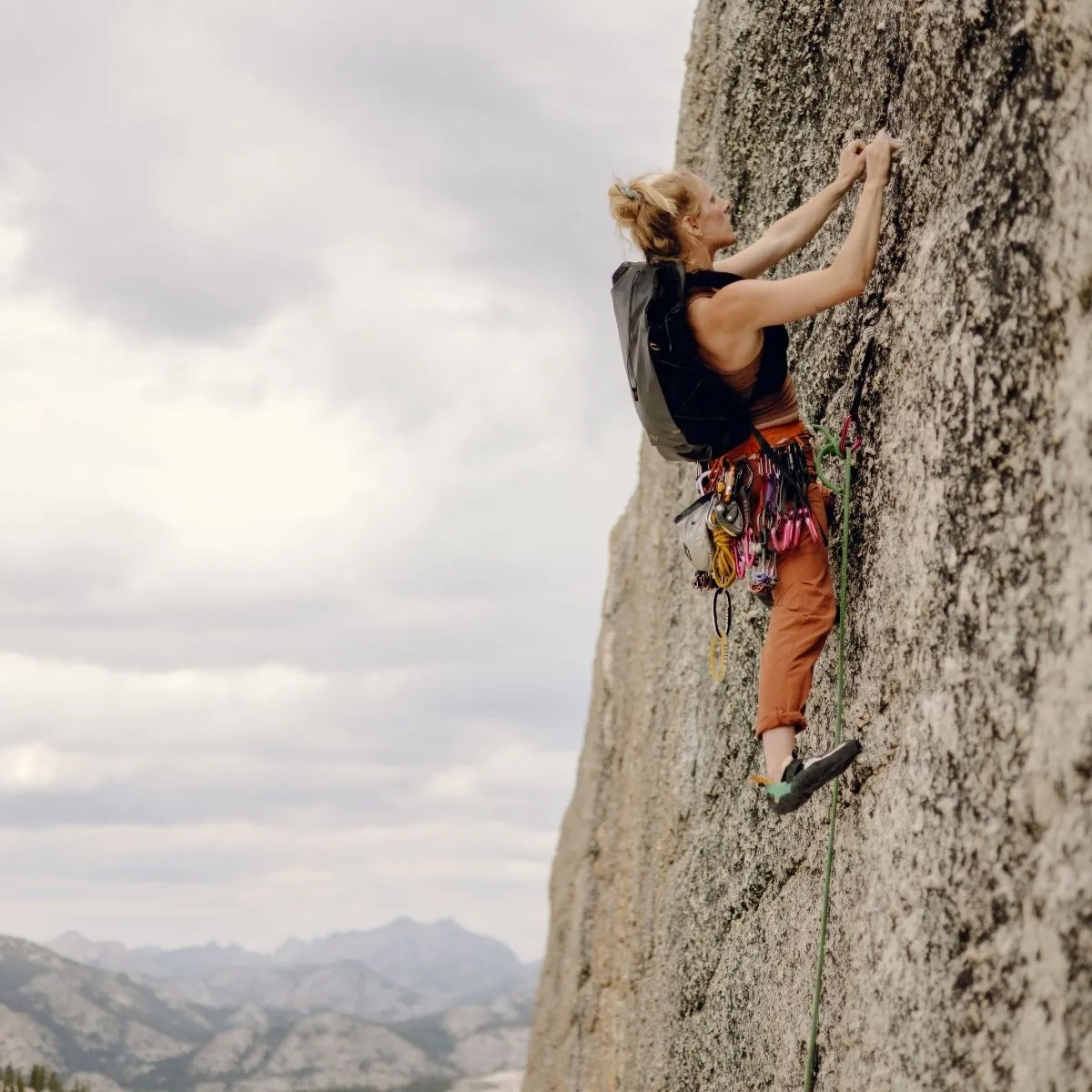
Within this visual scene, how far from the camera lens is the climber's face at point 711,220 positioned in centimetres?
625

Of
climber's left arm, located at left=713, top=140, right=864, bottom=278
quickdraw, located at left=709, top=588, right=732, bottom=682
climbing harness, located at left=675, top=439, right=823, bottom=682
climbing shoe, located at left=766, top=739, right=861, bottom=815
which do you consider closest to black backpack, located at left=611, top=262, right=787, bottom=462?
climbing harness, located at left=675, top=439, right=823, bottom=682

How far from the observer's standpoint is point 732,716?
9.51 metres

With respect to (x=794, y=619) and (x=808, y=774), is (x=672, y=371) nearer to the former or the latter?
(x=794, y=619)

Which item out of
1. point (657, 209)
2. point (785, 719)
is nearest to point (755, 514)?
point (785, 719)

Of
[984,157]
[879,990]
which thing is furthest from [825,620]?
[984,157]

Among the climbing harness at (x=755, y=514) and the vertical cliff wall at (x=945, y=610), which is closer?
the vertical cliff wall at (x=945, y=610)

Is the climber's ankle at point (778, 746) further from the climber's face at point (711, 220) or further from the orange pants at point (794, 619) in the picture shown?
the climber's face at point (711, 220)

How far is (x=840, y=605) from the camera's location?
6.44 meters

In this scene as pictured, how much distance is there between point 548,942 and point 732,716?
14.6 metres

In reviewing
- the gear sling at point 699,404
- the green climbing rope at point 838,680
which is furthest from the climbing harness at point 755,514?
the green climbing rope at point 838,680

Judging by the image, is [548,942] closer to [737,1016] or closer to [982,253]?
[737,1016]

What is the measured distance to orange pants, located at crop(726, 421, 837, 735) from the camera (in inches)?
231

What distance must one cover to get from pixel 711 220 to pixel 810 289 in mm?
973

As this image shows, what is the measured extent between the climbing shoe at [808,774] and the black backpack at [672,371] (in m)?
1.67
